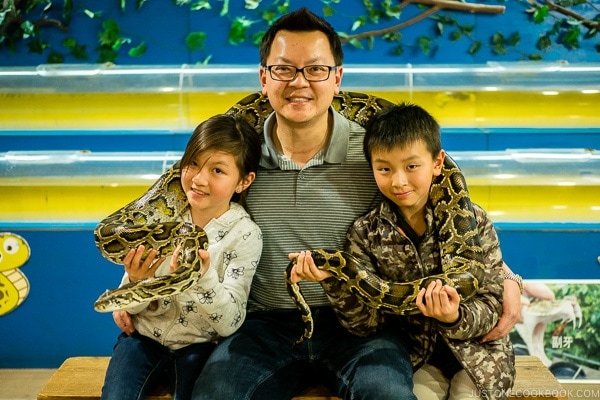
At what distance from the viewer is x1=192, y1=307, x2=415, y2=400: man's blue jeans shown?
2.38m

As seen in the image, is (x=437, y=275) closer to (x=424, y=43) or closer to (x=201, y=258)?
(x=201, y=258)

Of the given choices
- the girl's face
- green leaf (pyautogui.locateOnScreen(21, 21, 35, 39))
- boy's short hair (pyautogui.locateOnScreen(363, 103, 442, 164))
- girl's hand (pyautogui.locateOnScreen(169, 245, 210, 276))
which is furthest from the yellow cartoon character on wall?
boy's short hair (pyautogui.locateOnScreen(363, 103, 442, 164))

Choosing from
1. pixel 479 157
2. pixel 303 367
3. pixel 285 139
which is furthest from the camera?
pixel 479 157

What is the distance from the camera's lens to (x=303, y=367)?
2.65 meters

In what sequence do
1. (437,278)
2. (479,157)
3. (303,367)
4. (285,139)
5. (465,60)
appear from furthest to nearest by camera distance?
(465,60) → (479,157) → (285,139) → (303,367) → (437,278)

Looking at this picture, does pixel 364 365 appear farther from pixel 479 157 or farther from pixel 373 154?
pixel 479 157

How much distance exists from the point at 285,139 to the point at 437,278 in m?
0.82

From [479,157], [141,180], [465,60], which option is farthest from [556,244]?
[141,180]

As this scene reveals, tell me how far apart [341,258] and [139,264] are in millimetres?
691

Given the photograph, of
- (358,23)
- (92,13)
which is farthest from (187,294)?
(92,13)

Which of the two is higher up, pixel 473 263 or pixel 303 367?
pixel 473 263

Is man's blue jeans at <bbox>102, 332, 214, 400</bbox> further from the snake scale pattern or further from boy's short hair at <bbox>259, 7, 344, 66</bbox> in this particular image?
boy's short hair at <bbox>259, 7, 344, 66</bbox>

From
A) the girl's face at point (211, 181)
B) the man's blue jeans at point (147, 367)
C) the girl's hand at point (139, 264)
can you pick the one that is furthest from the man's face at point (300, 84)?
the man's blue jeans at point (147, 367)

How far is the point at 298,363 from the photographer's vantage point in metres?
2.63
